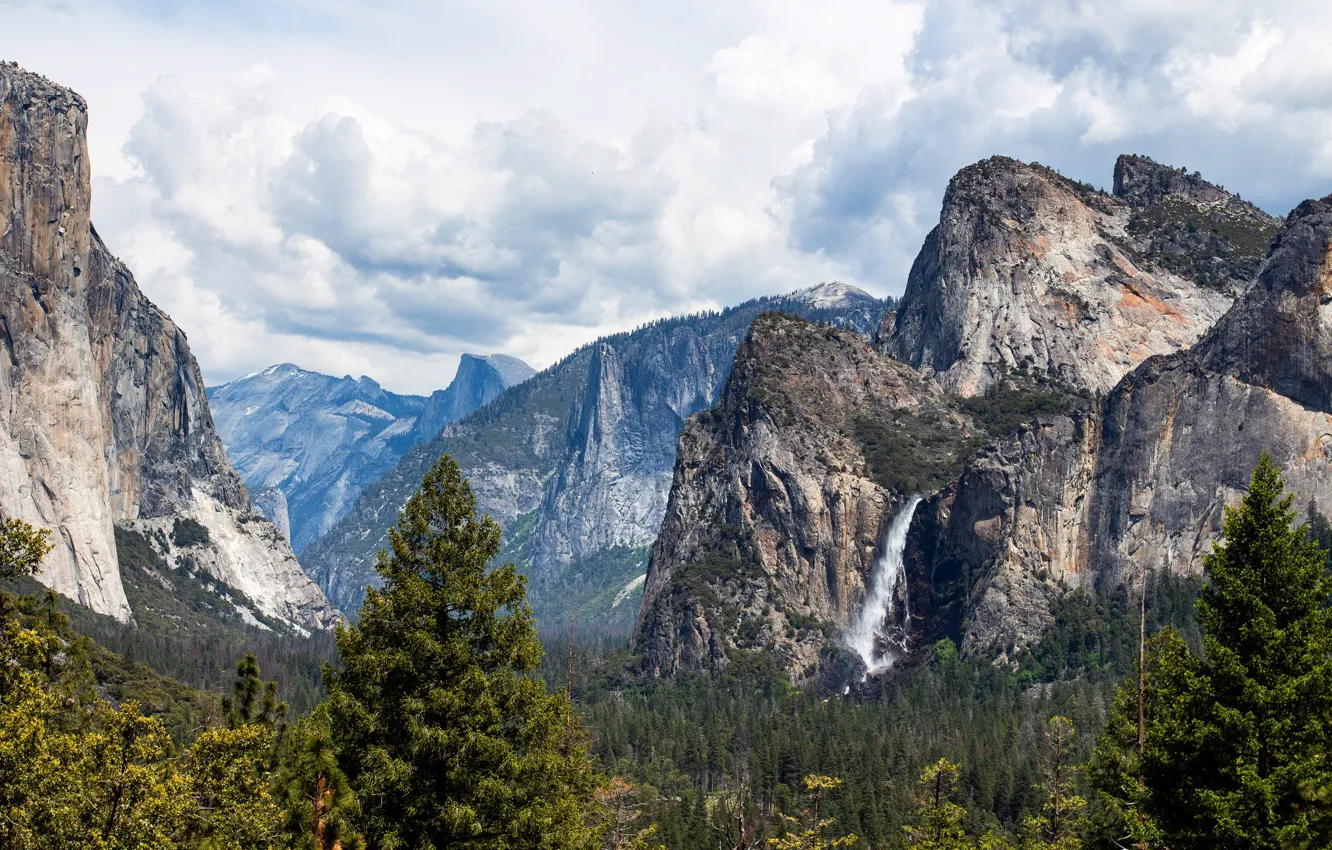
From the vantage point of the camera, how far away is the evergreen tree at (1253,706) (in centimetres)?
3391

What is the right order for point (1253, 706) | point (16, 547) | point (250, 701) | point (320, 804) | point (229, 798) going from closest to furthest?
point (320, 804)
point (16, 547)
point (229, 798)
point (1253, 706)
point (250, 701)

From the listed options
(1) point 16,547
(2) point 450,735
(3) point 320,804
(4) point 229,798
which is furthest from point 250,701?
(3) point 320,804

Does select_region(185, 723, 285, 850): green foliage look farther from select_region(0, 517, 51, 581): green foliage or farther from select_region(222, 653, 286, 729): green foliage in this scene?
select_region(222, 653, 286, 729): green foliage

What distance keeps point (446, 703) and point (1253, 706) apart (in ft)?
78.2

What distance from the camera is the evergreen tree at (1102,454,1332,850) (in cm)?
3391

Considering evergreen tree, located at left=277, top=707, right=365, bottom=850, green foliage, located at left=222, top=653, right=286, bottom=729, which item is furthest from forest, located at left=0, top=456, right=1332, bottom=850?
green foliage, located at left=222, top=653, right=286, bottom=729

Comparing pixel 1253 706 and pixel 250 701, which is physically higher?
pixel 1253 706

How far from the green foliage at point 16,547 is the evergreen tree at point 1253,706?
33609mm

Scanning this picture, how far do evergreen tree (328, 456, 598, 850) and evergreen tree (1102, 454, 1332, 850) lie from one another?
62.1 ft

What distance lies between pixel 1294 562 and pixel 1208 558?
98.2 inches

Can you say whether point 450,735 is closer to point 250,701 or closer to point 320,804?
point 320,804

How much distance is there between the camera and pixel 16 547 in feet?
102

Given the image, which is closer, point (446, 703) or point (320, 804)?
point (320, 804)

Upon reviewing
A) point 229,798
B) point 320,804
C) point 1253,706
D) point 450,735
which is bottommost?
point 229,798
